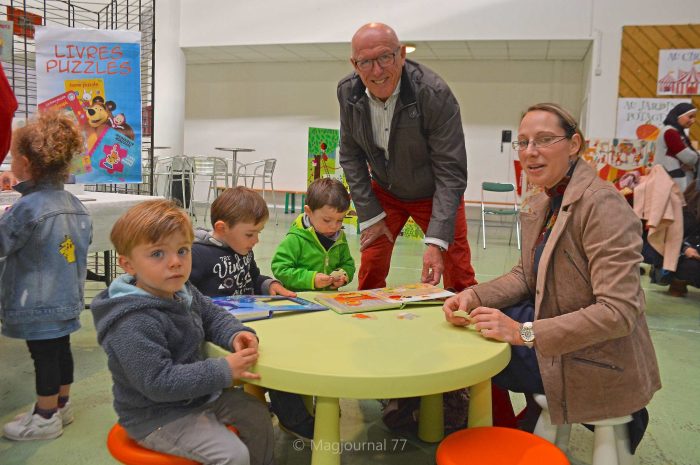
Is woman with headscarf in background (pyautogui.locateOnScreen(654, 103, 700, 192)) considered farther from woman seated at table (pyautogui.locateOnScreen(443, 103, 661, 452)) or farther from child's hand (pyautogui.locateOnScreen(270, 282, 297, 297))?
child's hand (pyautogui.locateOnScreen(270, 282, 297, 297))

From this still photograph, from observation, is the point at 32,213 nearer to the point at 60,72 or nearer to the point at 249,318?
the point at 249,318

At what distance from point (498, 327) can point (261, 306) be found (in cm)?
70

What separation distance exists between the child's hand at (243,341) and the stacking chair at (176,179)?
243 inches

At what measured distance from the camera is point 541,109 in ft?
5.33

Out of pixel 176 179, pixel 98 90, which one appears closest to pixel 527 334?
pixel 98 90

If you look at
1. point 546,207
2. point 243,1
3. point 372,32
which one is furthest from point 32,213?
point 243,1

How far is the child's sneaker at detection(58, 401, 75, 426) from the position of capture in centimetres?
212

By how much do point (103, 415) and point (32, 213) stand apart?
0.80m

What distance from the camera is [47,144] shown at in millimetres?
1982

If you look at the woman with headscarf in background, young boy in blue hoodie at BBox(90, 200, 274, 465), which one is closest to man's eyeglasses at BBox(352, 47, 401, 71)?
young boy in blue hoodie at BBox(90, 200, 274, 465)

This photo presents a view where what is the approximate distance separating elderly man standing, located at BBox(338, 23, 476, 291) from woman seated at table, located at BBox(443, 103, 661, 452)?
75cm

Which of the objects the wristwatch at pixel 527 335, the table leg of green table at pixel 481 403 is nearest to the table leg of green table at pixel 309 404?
the table leg of green table at pixel 481 403

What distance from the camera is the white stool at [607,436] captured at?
1.53m

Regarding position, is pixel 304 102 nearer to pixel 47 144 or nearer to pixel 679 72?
pixel 679 72
